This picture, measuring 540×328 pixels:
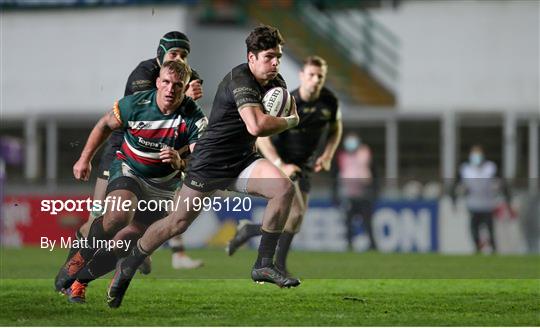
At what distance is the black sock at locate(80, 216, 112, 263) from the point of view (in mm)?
9531

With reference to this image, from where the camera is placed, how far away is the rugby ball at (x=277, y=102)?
29.7 ft

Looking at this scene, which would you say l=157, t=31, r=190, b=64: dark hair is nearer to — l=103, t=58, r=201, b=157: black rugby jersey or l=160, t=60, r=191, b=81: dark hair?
l=103, t=58, r=201, b=157: black rugby jersey

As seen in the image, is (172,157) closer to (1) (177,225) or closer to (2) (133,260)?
(1) (177,225)

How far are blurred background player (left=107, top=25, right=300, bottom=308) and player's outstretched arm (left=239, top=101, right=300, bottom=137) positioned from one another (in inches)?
3.0

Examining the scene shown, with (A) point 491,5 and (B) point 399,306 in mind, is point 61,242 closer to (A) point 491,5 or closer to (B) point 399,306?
(B) point 399,306

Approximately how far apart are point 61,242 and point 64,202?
387 millimetres

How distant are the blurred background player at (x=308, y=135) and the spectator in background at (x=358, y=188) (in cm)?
387

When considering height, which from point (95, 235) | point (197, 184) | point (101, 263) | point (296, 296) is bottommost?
point (296, 296)

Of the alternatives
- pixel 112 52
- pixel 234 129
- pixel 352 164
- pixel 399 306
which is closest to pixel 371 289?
pixel 399 306

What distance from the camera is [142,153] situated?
9484 mm

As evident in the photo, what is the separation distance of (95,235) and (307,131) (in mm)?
3680

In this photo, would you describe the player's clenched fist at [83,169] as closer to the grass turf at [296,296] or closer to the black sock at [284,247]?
the grass turf at [296,296]

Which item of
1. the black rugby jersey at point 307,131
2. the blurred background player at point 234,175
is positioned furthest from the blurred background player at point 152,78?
the black rugby jersey at point 307,131

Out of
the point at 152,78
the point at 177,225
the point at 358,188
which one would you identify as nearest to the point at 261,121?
the point at 177,225
